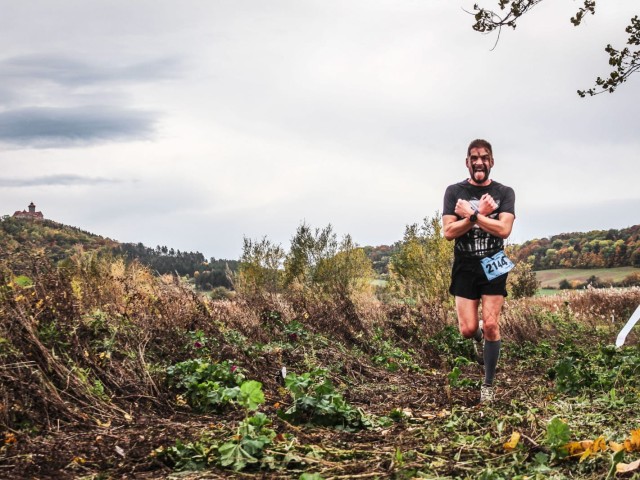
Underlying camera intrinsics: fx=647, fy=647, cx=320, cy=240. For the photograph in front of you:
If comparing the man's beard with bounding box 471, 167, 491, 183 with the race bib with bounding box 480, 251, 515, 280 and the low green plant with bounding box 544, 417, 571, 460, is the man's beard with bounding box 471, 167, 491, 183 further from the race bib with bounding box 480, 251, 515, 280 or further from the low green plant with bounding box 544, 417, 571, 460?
the low green plant with bounding box 544, 417, 571, 460

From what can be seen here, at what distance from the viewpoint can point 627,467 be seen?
304 cm

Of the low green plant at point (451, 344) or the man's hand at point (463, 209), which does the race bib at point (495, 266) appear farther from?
the low green plant at point (451, 344)

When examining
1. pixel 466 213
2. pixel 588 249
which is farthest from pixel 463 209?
pixel 588 249

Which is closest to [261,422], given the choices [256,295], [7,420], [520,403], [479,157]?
[7,420]

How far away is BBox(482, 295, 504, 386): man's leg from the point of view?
19.3 feet

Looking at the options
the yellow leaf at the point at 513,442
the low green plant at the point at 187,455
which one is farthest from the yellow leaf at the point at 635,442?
the low green plant at the point at 187,455

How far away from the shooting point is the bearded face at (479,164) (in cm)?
609

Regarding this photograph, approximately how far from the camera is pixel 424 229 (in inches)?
965

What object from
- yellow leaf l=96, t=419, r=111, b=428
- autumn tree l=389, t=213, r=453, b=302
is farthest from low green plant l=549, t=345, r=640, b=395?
autumn tree l=389, t=213, r=453, b=302

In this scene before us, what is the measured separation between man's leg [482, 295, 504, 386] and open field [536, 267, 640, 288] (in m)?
41.4

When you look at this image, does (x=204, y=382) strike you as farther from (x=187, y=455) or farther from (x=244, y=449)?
(x=244, y=449)

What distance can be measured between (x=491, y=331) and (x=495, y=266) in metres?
0.63

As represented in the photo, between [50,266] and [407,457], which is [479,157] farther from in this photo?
[50,266]

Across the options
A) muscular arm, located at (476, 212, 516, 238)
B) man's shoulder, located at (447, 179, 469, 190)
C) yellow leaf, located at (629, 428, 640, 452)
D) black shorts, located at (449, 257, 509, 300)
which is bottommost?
yellow leaf, located at (629, 428, 640, 452)
